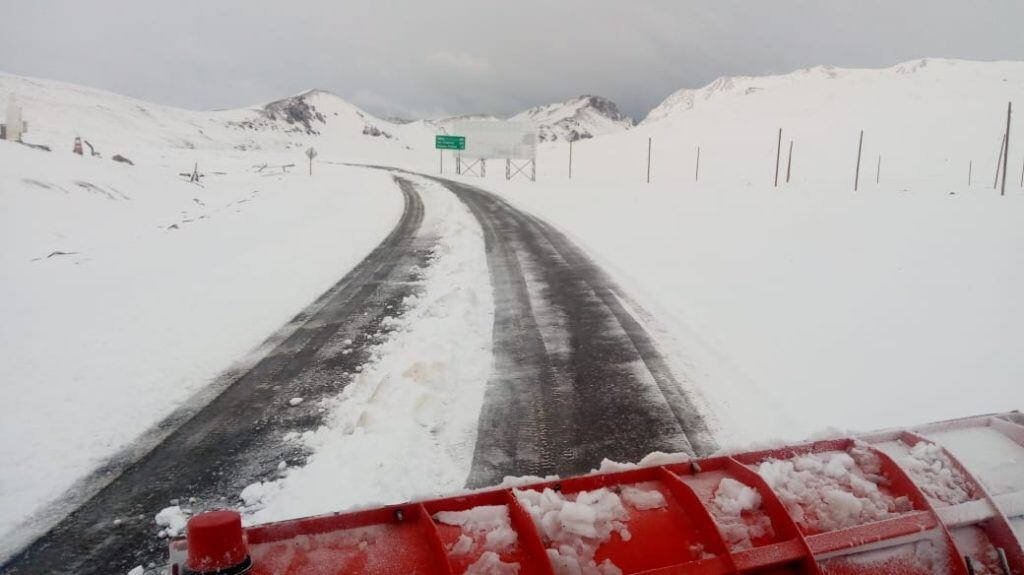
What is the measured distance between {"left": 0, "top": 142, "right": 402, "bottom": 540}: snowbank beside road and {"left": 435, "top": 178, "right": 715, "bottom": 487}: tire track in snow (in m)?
3.13

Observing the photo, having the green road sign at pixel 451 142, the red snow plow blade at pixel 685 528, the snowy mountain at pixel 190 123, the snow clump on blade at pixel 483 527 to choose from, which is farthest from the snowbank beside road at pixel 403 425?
the green road sign at pixel 451 142

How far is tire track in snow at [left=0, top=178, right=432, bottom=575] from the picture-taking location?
11.6 feet

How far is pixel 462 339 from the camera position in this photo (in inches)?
293

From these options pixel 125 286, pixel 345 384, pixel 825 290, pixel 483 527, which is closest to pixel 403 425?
pixel 345 384

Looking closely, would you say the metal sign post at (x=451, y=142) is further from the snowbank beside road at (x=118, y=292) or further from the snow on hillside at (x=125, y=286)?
the snowbank beside road at (x=118, y=292)

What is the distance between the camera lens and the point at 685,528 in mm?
2352

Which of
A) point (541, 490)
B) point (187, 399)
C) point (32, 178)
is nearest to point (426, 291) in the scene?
point (187, 399)

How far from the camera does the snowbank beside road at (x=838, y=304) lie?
5816 millimetres

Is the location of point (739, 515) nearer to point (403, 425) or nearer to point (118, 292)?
point (403, 425)

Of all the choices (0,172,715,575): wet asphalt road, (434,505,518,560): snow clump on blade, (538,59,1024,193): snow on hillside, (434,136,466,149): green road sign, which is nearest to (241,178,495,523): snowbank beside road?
(0,172,715,575): wet asphalt road

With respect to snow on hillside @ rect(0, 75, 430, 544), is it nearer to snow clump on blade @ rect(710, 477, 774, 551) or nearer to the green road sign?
snow clump on blade @ rect(710, 477, 774, 551)

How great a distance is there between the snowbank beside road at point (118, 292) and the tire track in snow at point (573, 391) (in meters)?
3.13

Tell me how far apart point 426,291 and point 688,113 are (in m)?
77.6

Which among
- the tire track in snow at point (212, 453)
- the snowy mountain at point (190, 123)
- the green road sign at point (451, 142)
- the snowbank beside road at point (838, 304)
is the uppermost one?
the snowy mountain at point (190, 123)
